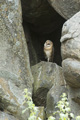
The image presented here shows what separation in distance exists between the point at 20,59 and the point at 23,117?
2.34 ft

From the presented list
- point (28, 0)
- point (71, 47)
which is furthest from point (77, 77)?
point (28, 0)

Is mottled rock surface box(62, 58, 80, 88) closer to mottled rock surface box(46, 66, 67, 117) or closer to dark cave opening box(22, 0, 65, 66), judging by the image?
mottled rock surface box(46, 66, 67, 117)

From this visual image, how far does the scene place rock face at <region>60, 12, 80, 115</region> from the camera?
123 inches

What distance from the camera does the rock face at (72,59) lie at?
3.13 metres

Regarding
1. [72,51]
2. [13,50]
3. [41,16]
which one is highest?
[72,51]

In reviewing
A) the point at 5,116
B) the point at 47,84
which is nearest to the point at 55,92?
the point at 47,84

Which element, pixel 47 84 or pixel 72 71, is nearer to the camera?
pixel 72 71

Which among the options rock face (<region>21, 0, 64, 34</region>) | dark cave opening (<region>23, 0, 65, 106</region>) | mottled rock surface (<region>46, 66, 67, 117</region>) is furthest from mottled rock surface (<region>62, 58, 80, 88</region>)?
dark cave opening (<region>23, 0, 65, 106</region>)

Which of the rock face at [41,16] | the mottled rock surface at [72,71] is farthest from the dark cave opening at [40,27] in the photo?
the mottled rock surface at [72,71]

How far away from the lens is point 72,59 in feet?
10.5

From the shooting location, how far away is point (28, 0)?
4.62 m

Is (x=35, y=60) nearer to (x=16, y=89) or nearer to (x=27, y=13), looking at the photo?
(x=27, y=13)

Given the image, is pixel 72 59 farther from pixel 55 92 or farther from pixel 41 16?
pixel 41 16

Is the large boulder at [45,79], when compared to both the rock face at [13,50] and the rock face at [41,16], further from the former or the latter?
the rock face at [41,16]
